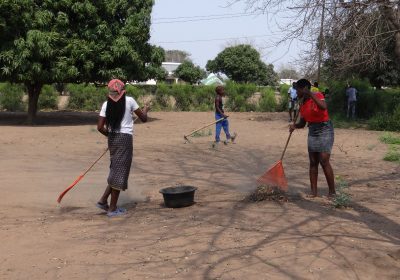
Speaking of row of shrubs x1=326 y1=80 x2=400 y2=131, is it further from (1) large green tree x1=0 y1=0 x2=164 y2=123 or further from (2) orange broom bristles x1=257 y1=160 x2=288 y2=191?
(2) orange broom bristles x1=257 y1=160 x2=288 y2=191

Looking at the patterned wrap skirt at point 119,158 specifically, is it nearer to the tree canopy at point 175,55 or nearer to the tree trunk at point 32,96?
the tree trunk at point 32,96

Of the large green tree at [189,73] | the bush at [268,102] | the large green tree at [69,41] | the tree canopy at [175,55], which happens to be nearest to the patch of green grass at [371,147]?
the large green tree at [69,41]

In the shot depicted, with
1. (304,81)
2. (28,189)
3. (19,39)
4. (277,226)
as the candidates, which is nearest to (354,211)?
(277,226)

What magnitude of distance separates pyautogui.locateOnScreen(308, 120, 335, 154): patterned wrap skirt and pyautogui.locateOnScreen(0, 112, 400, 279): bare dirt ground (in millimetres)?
647

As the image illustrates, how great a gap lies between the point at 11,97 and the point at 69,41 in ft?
36.4

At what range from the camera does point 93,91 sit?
2858cm

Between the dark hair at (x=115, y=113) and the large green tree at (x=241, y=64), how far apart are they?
4394 cm

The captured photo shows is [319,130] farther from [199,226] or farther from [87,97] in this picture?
[87,97]

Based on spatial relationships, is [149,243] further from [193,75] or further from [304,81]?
[193,75]

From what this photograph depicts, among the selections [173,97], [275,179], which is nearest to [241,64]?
[173,97]

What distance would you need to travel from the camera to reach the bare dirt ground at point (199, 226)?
4.11 m

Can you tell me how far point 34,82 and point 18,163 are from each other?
8.80 metres

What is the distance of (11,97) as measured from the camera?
88.5 ft

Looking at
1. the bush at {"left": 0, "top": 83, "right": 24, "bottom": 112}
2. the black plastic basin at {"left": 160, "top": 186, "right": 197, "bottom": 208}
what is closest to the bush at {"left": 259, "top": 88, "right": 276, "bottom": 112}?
the bush at {"left": 0, "top": 83, "right": 24, "bottom": 112}
